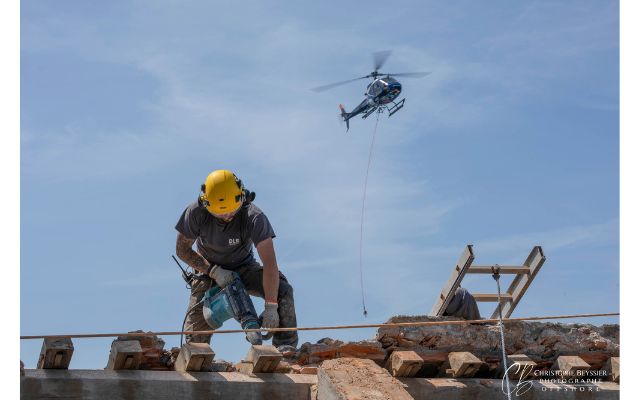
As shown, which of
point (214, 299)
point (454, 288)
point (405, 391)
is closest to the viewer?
point (405, 391)

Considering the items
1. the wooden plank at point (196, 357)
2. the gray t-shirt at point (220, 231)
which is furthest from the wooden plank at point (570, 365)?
the wooden plank at point (196, 357)

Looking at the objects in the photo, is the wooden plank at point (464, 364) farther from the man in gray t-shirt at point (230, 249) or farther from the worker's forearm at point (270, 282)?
the worker's forearm at point (270, 282)

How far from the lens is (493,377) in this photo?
29.2ft

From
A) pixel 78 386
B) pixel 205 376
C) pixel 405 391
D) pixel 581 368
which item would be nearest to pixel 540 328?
pixel 581 368

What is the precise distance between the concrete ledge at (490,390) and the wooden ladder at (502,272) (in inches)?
61.7

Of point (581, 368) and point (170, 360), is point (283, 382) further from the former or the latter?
point (581, 368)

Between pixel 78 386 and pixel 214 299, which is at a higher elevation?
pixel 214 299

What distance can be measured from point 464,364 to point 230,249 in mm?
2551

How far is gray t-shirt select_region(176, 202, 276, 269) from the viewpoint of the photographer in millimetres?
9539

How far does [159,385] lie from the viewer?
7.45m

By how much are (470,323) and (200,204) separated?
9.04ft

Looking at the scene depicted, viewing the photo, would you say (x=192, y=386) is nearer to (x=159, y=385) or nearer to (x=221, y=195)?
(x=159, y=385)

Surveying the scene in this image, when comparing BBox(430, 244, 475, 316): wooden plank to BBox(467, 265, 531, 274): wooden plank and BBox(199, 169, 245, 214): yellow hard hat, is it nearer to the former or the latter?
BBox(467, 265, 531, 274): wooden plank

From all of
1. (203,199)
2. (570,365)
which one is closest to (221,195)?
(203,199)
